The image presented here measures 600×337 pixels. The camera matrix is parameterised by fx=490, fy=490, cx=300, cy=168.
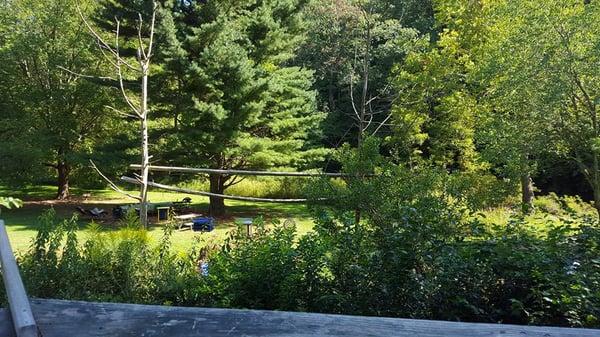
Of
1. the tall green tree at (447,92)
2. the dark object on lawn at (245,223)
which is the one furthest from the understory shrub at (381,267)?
the tall green tree at (447,92)

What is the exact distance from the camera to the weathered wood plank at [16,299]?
3.03ft

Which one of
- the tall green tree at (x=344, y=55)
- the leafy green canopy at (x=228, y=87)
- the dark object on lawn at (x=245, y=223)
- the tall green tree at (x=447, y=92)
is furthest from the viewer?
the tall green tree at (x=344, y=55)

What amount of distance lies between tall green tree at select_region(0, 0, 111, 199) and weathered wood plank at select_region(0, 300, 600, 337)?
18797mm

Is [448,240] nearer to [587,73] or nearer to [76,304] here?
[76,304]

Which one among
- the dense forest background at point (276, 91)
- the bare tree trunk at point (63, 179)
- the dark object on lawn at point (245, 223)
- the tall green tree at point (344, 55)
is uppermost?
the tall green tree at point (344, 55)

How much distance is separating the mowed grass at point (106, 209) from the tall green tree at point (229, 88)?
185cm

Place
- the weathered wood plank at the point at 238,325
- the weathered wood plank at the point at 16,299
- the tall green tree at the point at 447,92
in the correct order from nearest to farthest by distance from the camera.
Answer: the weathered wood plank at the point at 16,299 → the weathered wood plank at the point at 238,325 → the tall green tree at the point at 447,92

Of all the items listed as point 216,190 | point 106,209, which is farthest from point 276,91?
point 106,209

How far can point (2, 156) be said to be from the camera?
16.9 metres

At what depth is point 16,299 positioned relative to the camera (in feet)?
3.45

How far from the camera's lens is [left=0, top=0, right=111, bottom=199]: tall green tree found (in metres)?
18.7

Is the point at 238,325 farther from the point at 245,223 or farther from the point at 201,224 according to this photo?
the point at 201,224

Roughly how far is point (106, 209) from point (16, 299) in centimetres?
1887

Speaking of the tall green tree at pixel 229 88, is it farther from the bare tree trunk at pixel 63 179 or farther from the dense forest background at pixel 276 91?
the bare tree trunk at pixel 63 179
